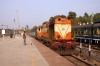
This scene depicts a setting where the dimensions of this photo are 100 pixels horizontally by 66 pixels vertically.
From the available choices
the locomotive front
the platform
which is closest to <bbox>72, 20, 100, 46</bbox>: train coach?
→ the locomotive front

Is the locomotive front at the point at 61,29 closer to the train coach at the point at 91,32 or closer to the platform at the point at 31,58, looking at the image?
the platform at the point at 31,58

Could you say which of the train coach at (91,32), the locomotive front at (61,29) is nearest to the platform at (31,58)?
the locomotive front at (61,29)

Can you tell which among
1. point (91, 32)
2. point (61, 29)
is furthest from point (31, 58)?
point (91, 32)

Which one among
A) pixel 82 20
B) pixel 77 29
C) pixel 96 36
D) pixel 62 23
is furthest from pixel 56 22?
pixel 82 20

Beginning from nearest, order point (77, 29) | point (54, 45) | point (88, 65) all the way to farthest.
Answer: point (88, 65) → point (54, 45) → point (77, 29)

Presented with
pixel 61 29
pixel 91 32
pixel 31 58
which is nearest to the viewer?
pixel 31 58

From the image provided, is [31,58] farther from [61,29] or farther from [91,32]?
[91,32]

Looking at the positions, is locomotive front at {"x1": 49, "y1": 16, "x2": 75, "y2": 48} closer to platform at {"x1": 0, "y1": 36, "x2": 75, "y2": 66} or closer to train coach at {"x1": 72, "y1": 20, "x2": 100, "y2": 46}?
platform at {"x1": 0, "y1": 36, "x2": 75, "y2": 66}

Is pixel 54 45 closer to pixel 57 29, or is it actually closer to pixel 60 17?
pixel 57 29

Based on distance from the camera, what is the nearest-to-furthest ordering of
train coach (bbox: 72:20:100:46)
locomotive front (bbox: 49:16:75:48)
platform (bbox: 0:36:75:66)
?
platform (bbox: 0:36:75:66) → locomotive front (bbox: 49:16:75:48) → train coach (bbox: 72:20:100:46)

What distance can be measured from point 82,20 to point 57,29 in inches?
2688

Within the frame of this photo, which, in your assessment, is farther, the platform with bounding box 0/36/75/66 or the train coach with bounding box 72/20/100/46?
the train coach with bounding box 72/20/100/46

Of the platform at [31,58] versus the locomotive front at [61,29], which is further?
the locomotive front at [61,29]

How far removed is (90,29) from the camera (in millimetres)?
30109
